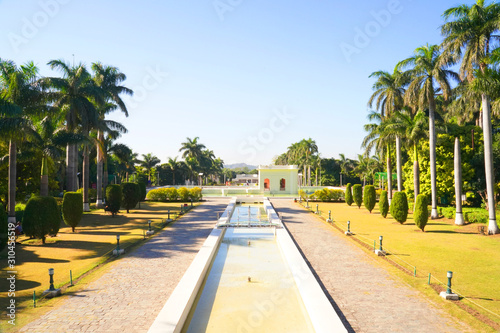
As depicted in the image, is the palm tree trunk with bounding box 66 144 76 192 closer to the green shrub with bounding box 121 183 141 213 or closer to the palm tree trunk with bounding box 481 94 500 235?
the green shrub with bounding box 121 183 141 213

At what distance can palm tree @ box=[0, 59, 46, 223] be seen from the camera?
56.7ft

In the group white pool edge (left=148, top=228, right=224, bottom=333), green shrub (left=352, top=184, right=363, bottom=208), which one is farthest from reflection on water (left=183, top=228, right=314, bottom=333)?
green shrub (left=352, top=184, right=363, bottom=208)

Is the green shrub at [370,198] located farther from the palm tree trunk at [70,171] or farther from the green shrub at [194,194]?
the palm tree trunk at [70,171]

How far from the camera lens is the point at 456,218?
877 inches

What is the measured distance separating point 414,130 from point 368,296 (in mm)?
20161

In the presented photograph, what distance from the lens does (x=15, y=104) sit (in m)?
17.4

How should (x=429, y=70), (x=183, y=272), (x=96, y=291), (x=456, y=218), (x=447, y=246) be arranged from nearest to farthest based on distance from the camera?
(x=96, y=291), (x=183, y=272), (x=447, y=246), (x=456, y=218), (x=429, y=70)

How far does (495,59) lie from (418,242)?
9.78 m

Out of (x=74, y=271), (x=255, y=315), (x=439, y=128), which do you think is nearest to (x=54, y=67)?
(x=74, y=271)

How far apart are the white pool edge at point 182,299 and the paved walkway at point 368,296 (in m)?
3.83

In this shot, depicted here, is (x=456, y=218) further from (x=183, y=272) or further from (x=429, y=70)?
(x=183, y=272)

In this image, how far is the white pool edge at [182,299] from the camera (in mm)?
7359

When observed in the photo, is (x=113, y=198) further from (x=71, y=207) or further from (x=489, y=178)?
(x=489, y=178)

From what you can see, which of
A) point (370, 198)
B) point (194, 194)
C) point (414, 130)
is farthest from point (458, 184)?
point (194, 194)
